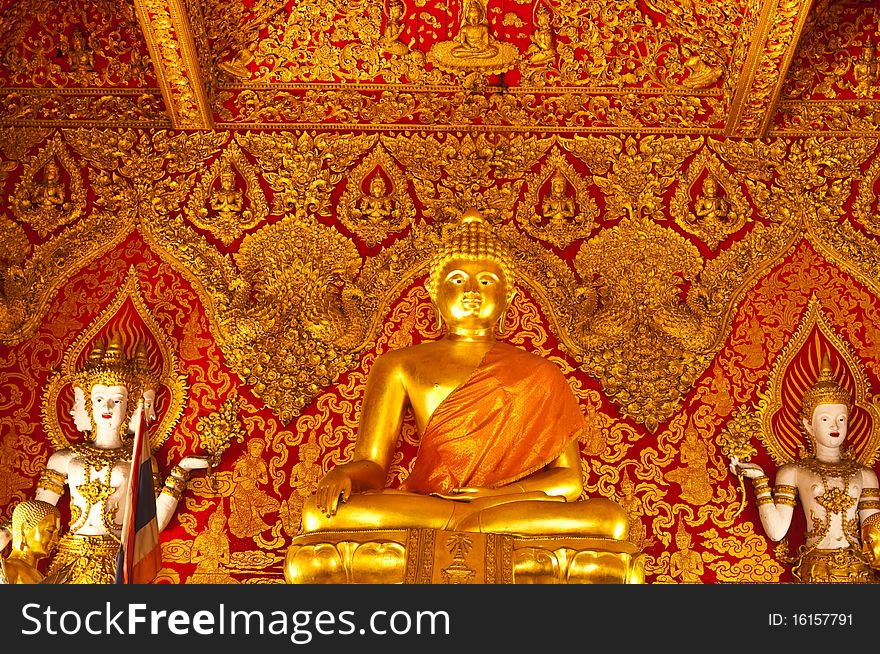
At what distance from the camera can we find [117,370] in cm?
575

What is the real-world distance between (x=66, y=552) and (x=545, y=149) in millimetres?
2921

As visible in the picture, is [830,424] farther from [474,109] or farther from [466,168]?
[474,109]

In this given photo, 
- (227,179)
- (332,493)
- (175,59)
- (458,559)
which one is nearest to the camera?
(458,559)

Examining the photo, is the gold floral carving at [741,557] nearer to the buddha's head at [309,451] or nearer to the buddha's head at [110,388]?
the buddha's head at [309,451]

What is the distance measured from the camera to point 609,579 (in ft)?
14.2

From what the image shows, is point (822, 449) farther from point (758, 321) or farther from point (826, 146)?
point (826, 146)

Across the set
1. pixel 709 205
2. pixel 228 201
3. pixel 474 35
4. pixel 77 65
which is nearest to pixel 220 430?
pixel 228 201

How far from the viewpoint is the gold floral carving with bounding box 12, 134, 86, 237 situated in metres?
6.24

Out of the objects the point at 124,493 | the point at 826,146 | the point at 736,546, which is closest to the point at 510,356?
the point at 736,546

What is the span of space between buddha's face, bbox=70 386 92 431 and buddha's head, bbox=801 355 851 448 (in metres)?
3.22

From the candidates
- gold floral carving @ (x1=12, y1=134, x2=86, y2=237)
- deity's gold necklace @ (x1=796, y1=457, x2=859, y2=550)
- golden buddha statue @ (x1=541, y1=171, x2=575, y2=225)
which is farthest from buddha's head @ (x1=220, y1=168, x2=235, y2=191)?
deity's gold necklace @ (x1=796, y1=457, x2=859, y2=550)

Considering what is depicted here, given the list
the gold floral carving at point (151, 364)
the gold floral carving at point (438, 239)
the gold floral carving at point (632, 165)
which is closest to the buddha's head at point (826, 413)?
the gold floral carving at point (438, 239)

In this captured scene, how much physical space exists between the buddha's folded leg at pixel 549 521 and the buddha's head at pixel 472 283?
3.51 ft

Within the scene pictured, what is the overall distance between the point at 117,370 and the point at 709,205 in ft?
9.47
